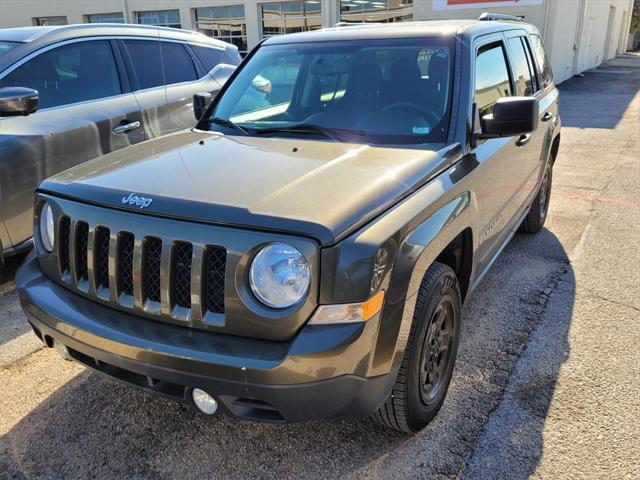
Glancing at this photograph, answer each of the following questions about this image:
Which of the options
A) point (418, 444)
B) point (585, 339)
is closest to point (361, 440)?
point (418, 444)

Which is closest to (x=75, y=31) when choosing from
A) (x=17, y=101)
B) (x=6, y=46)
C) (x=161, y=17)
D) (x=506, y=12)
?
(x=6, y=46)

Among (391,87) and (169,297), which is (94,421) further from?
(391,87)

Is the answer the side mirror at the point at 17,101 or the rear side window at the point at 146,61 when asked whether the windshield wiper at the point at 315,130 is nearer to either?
the side mirror at the point at 17,101

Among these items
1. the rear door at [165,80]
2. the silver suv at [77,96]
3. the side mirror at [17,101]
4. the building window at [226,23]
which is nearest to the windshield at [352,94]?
the silver suv at [77,96]

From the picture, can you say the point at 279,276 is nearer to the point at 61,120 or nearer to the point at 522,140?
the point at 522,140

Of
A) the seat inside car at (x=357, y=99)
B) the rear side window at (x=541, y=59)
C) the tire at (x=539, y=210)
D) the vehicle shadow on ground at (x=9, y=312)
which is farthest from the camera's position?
the tire at (x=539, y=210)

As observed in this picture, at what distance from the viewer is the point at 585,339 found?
349cm

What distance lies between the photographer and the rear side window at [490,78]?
3.20m

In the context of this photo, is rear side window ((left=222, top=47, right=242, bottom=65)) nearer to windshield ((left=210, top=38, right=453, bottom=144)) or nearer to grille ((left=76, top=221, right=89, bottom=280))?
windshield ((left=210, top=38, right=453, bottom=144))

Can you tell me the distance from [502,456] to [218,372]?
4.41 ft

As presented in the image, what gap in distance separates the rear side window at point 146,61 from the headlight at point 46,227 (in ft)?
8.86

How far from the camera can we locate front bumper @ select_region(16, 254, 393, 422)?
6.41 ft

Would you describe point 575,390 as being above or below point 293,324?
below

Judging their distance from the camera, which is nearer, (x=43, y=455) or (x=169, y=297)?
(x=169, y=297)
